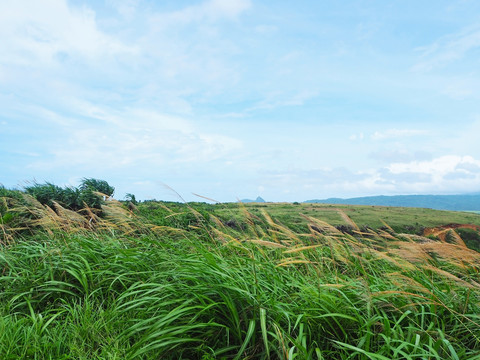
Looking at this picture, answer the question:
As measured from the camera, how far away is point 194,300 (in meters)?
3.24

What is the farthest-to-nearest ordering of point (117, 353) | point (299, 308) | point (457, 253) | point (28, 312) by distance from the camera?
point (28, 312) → point (457, 253) → point (299, 308) → point (117, 353)

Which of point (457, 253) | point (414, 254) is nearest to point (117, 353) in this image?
point (414, 254)

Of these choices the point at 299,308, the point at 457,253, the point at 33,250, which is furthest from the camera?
the point at 33,250

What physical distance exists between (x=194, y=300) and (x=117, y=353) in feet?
2.60

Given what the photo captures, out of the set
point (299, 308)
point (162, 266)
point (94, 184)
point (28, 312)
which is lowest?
point (28, 312)

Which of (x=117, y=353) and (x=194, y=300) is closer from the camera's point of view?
(x=117, y=353)

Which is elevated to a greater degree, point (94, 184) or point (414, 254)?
point (94, 184)

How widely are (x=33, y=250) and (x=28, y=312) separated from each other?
1335mm

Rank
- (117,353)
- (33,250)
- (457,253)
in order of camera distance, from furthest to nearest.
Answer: (33,250), (457,253), (117,353)

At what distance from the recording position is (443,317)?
3.31m

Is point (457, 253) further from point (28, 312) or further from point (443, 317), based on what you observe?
point (28, 312)

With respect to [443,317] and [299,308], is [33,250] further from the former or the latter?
[443,317]

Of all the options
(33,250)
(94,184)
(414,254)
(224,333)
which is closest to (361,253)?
(414,254)

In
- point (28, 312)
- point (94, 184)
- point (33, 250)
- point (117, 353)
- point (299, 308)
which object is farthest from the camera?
point (94, 184)
